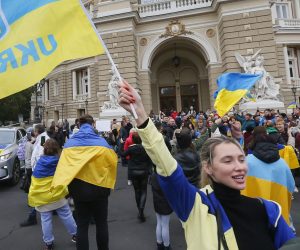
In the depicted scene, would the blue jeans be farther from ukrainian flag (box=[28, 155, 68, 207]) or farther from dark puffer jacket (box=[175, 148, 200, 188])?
dark puffer jacket (box=[175, 148, 200, 188])

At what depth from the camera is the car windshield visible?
9.16m

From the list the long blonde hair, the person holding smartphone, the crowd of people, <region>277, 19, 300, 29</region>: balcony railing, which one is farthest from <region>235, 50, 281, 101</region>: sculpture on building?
the long blonde hair

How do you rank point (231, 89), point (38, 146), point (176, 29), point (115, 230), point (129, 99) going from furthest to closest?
point (176, 29)
point (231, 89)
point (38, 146)
point (115, 230)
point (129, 99)

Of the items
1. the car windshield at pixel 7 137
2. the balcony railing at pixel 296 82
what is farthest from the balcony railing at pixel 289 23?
the car windshield at pixel 7 137

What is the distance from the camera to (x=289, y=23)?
78.9 ft

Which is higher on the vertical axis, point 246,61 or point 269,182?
point 246,61

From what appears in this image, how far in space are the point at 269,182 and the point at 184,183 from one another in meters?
2.03

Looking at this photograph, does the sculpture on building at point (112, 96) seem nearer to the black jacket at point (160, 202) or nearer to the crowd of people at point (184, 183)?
the crowd of people at point (184, 183)

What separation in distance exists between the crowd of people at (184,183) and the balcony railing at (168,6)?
16.4 metres

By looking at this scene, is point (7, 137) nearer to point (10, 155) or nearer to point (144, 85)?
point (10, 155)

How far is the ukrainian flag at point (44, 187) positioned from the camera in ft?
14.1

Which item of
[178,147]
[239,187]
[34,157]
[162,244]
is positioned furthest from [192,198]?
[34,157]

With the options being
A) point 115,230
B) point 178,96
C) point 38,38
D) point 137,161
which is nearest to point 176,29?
point 178,96

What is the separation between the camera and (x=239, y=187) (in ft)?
5.43
